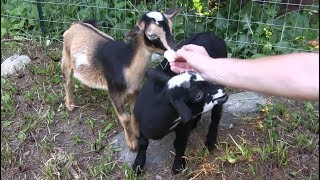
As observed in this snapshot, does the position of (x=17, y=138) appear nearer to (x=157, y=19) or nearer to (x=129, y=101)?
(x=129, y=101)

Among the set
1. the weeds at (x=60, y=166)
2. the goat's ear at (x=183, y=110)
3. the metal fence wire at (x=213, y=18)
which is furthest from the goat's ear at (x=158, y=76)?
the metal fence wire at (x=213, y=18)

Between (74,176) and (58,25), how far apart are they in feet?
6.69

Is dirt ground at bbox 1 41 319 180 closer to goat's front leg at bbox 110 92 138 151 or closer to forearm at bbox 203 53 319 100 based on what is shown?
goat's front leg at bbox 110 92 138 151

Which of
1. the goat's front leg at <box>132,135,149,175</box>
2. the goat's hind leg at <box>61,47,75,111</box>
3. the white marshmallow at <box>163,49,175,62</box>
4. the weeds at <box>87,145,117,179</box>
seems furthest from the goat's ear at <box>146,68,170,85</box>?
the goat's hind leg at <box>61,47,75,111</box>

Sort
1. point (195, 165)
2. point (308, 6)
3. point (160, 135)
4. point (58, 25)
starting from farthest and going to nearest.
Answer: point (58, 25) → point (308, 6) → point (195, 165) → point (160, 135)

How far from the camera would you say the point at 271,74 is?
1.83 metres

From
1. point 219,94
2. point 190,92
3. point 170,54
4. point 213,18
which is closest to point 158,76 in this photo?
point 170,54

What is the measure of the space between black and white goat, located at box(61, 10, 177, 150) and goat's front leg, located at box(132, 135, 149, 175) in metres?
0.13

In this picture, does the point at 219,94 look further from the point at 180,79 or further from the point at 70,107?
the point at 70,107

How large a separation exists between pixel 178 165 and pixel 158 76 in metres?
0.64

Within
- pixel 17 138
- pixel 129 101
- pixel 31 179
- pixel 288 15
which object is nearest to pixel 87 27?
pixel 129 101

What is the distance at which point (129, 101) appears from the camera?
11.9 ft

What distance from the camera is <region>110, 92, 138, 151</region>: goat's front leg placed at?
3.33 m

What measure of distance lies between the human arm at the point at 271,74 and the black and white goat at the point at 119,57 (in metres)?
0.81
